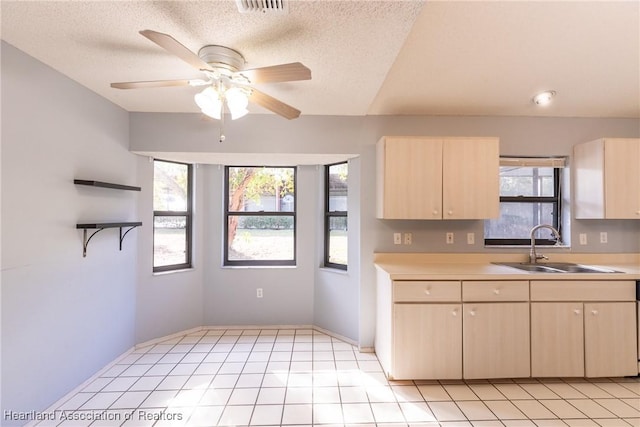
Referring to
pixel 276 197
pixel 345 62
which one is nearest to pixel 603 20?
pixel 345 62

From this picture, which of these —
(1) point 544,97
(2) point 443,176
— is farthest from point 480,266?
(1) point 544,97

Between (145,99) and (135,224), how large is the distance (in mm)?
1086

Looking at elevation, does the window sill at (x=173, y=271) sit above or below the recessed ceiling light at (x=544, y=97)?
below

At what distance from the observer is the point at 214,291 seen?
11.3 feet

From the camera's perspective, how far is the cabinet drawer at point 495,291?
7.50 ft

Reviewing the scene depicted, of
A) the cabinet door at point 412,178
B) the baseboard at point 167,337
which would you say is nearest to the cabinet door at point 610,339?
the cabinet door at point 412,178

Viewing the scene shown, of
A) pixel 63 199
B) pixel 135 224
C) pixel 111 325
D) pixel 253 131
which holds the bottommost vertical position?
pixel 111 325

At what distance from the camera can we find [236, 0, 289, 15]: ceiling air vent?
1.35 m

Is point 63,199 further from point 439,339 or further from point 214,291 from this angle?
point 439,339

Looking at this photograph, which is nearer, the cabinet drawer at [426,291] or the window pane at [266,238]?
the cabinet drawer at [426,291]

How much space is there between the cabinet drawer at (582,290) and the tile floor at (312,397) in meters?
0.68

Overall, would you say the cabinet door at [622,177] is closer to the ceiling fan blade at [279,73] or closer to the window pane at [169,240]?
the ceiling fan blade at [279,73]

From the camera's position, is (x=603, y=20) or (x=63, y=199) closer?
(x=603, y=20)

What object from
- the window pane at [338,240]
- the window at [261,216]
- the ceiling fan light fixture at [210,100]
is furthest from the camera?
the window at [261,216]
